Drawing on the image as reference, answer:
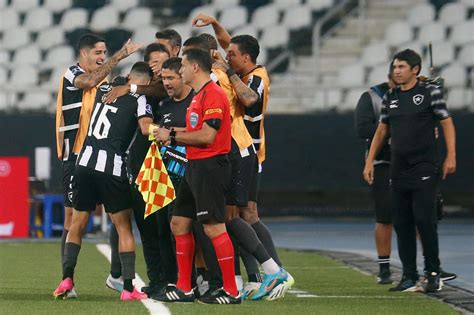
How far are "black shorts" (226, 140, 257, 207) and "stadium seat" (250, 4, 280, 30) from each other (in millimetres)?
14193

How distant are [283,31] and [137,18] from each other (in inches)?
106

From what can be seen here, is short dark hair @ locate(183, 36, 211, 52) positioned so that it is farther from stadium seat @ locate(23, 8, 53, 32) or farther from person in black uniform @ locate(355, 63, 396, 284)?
stadium seat @ locate(23, 8, 53, 32)

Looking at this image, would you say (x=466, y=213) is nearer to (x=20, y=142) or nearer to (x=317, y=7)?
(x=317, y=7)

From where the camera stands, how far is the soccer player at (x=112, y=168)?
31.1 ft

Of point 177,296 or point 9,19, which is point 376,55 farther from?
point 177,296

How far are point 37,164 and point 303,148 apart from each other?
420 cm

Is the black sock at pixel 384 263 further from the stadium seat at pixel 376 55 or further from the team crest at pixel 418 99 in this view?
the stadium seat at pixel 376 55

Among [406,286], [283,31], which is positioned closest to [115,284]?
[406,286]

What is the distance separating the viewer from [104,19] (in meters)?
23.9

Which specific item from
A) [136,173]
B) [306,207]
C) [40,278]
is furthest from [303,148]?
[136,173]

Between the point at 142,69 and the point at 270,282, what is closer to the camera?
the point at 270,282

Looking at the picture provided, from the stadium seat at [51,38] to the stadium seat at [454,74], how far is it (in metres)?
6.99

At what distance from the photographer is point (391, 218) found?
1157cm

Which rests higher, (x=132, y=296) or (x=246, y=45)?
(x=246, y=45)
